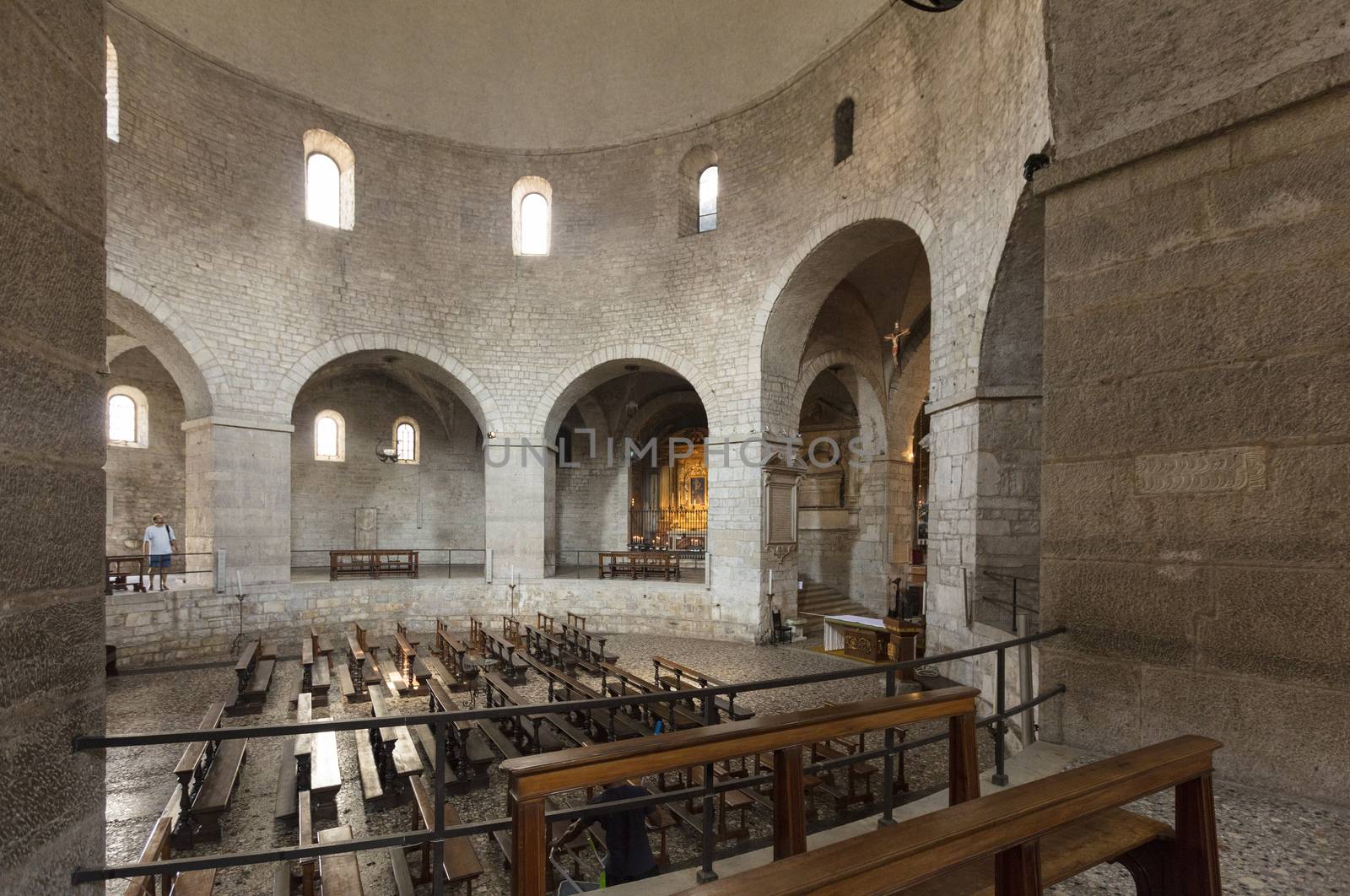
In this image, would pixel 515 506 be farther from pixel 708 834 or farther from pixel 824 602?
pixel 708 834

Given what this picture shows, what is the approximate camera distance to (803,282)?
36.0 ft

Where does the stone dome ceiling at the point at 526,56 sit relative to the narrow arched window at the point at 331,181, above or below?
above

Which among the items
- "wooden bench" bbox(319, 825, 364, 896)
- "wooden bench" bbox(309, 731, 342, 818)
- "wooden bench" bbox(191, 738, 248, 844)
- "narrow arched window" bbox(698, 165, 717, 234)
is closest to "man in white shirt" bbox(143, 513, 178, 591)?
"wooden bench" bbox(191, 738, 248, 844)

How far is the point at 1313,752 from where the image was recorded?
8.90 feet

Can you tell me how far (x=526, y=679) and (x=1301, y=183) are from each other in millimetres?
8669

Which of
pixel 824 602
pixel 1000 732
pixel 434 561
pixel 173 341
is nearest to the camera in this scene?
pixel 1000 732

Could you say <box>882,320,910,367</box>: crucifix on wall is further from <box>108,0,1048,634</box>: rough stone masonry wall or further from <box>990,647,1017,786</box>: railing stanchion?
<box>990,647,1017,786</box>: railing stanchion

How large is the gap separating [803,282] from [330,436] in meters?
11.5

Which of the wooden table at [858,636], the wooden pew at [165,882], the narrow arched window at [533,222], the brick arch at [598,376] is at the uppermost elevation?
the narrow arched window at [533,222]

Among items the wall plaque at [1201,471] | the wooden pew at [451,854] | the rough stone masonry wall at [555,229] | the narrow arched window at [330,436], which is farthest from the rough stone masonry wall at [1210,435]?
the narrow arched window at [330,436]

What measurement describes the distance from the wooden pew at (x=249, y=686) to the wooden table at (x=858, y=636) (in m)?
7.56

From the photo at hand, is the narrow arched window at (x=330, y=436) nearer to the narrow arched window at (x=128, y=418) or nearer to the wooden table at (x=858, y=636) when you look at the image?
the narrow arched window at (x=128, y=418)

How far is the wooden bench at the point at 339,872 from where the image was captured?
3.45 m

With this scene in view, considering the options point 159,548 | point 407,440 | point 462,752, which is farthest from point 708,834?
point 407,440
